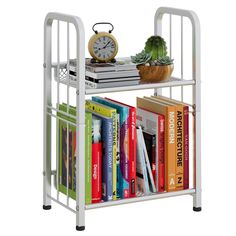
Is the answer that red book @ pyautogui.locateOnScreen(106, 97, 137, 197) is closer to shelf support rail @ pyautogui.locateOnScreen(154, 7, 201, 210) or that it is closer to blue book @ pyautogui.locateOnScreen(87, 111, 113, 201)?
blue book @ pyautogui.locateOnScreen(87, 111, 113, 201)

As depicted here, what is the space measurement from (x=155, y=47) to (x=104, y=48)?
0.28m

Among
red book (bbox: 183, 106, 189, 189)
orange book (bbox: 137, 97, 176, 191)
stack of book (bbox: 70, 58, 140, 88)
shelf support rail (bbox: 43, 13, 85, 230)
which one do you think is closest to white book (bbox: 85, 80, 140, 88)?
stack of book (bbox: 70, 58, 140, 88)

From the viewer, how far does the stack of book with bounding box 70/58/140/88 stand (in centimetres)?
554

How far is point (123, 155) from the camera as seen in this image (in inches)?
224

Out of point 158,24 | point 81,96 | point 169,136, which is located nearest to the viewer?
point 81,96

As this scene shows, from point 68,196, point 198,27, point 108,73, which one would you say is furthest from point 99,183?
point 198,27

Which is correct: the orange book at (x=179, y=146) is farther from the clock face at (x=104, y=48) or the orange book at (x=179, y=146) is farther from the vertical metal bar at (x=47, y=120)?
the vertical metal bar at (x=47, y=120)

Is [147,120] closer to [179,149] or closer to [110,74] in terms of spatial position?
[179,149]

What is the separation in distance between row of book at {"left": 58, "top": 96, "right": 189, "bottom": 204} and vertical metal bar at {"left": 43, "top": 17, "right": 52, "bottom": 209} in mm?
93

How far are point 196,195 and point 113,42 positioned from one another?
3.17 ft

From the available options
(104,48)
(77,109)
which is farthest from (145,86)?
(77,109)

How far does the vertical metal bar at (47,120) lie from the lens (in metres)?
5.76

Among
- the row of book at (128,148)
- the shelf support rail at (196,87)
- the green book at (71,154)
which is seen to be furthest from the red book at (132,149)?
the shelf support rail at (196,87)

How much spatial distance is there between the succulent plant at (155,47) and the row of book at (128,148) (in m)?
0.27
